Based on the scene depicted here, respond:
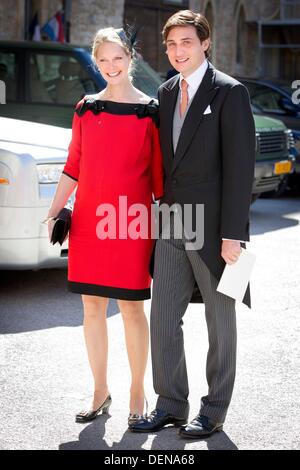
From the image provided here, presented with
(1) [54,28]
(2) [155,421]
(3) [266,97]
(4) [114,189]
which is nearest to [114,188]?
(4) [114,189]

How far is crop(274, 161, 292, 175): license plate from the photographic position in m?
12.7

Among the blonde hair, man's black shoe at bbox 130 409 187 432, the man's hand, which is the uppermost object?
the blonde hair

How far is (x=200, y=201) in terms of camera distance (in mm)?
4504

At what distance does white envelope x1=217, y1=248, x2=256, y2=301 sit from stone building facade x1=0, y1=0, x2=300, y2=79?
16588mm

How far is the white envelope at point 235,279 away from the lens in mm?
4473

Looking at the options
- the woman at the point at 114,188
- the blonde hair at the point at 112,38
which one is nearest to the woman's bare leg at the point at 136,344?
the woman at the point at 114,188

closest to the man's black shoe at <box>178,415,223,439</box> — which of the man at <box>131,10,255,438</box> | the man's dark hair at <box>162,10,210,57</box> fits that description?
the man at <box>131,10,255,438</box>

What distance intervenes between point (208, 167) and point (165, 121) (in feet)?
1.01

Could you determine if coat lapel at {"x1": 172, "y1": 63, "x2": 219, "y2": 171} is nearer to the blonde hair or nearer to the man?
the man

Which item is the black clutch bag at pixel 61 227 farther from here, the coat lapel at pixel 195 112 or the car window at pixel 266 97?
the car window at pixel 266 97

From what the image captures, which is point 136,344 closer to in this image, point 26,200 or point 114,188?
point 114,188

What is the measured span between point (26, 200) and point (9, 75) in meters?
3.96

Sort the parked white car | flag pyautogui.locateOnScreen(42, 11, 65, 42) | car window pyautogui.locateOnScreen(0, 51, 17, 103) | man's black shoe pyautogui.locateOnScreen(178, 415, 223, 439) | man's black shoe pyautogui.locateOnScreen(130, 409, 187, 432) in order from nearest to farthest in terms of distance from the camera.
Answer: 1. man's black shoe pyautogui.locateOnScreen(178, 415, 223, 439)
2. man's black shoe pyautogui.locateOnScreen(130, 409, 187, 432)
3. the parked white car
4. car window pyautogui.locateOnScreen(0, 51, 17, 103)
5. flag pyautogui.locateOnScreen(42, 11, 65, 42)

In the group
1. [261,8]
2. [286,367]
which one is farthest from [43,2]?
[286,367]
